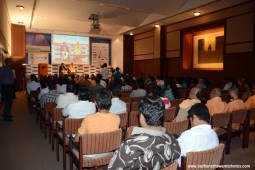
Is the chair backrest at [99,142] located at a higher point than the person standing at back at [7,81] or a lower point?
lower

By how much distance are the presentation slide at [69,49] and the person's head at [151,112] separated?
558 inches

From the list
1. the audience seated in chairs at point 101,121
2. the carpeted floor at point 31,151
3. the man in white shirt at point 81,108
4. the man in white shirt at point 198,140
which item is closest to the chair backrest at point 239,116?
the carpeted floor at point 31,151

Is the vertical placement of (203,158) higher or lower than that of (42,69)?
lower

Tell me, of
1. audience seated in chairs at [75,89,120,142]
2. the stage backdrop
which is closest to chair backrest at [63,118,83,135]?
audience seated in chairs at [75,89,120,142]

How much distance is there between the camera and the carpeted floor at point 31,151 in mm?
3156

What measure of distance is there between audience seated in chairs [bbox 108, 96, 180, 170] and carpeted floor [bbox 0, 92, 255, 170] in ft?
6.76

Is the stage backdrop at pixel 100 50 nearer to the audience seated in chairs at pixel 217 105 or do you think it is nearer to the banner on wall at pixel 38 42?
the banner on wall at pixel 38 42

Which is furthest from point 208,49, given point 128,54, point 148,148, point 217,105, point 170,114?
point 148,148

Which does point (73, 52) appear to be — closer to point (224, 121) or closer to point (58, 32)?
point (58, 32)

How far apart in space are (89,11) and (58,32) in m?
5.24

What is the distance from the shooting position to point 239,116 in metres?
3.43

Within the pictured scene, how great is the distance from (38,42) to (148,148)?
14511mm

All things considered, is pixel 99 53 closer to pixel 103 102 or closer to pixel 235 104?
pixel 235 104

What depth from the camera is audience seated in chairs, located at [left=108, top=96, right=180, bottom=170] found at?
1.33 metres
